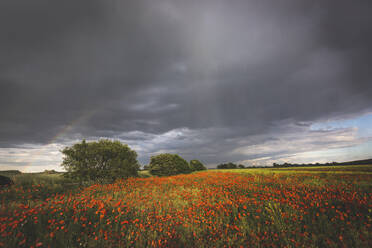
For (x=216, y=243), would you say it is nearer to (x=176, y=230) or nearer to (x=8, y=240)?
(x=176, y=230)

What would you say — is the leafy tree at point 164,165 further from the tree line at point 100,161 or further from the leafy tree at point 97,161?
the leafy tree at point 97,161

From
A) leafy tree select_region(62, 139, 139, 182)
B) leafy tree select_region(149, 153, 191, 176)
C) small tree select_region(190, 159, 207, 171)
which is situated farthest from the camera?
small tree select_region(190, 159, 207, 171)

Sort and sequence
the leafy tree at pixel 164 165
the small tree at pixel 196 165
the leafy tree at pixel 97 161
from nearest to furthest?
1. the leafy tree at pixel 97 161
2. the leafy tree at pixel 164 165
3. the small tree at pixel 196 165

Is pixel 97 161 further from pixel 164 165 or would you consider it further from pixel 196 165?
pixel 196 165

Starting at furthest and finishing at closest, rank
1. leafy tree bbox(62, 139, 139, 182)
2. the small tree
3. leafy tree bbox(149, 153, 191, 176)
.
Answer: the small tree, leafy tree bbox(149, 153, 191, 176), leafy tree bbox(62, 139, 139, 182)

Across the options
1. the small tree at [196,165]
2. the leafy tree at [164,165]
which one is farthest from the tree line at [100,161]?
the small tree at [196,165]

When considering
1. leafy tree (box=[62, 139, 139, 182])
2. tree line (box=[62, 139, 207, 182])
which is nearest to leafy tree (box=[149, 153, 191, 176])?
tree line (box=[62, 139, 207, 182])

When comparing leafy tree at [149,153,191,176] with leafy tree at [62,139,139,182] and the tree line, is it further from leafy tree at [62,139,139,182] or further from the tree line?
leafy tree at [62,139,139,182]

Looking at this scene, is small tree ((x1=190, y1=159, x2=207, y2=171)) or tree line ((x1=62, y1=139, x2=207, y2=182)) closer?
tree line ((x1=62, y1=139, x2=207, y2=182))

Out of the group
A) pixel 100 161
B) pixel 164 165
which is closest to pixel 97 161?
pixel 100 161

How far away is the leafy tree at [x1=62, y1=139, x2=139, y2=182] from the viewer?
13.5 metres

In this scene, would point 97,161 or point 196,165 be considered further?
point 196,165

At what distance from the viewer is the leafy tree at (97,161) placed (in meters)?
13.5

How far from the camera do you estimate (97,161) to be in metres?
14.3
